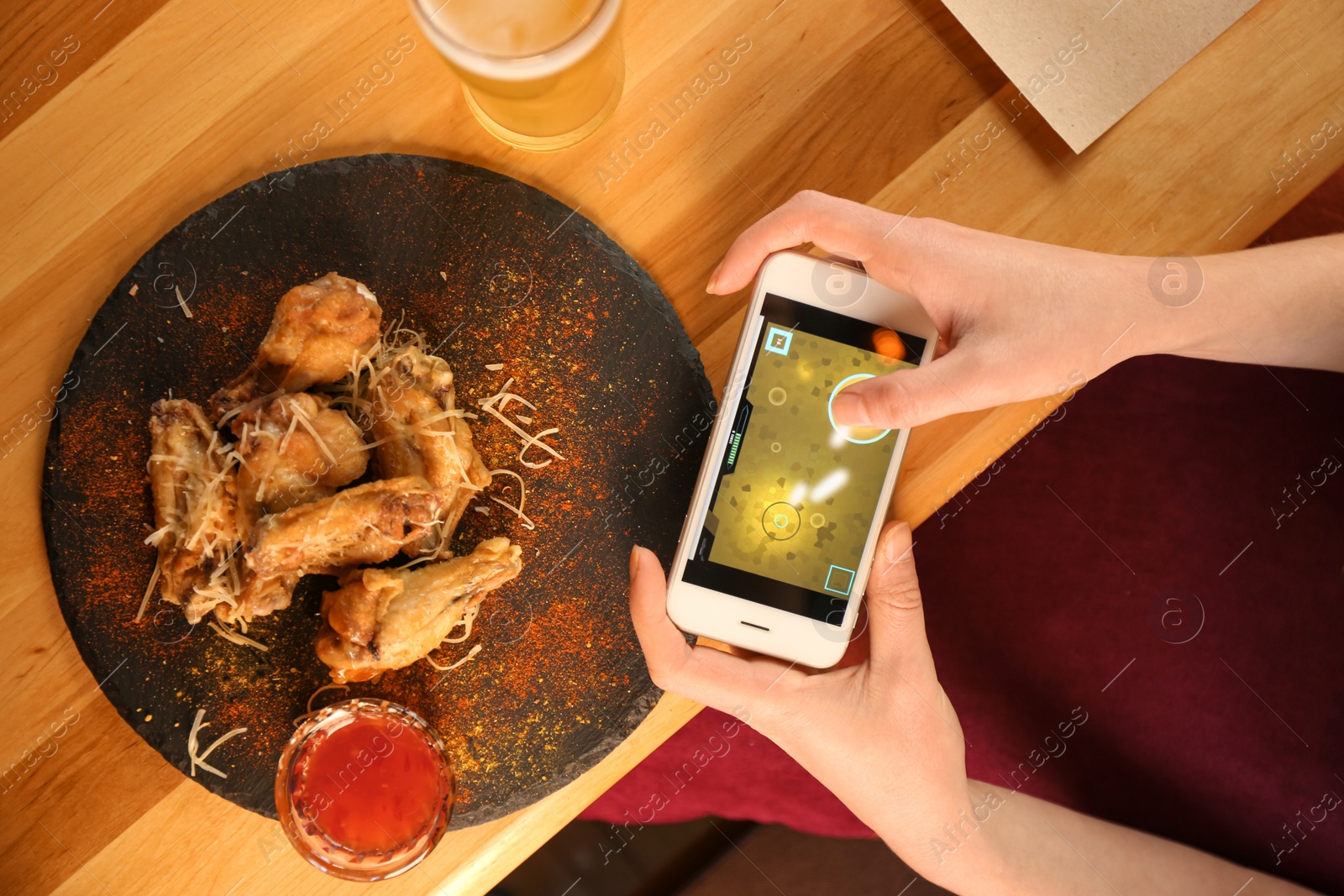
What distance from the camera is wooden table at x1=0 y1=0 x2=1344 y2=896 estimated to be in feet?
3.61

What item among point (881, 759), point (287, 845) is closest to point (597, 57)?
point (881, 759)

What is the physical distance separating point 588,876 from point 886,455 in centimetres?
122

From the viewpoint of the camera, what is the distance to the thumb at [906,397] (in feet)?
3.07

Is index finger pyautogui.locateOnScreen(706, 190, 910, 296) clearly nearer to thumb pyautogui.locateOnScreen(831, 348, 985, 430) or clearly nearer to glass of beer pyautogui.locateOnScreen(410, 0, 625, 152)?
thumb pyautogui.locateOnScreen(831, 348, 985, 430)

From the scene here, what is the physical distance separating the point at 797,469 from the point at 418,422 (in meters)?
0.52

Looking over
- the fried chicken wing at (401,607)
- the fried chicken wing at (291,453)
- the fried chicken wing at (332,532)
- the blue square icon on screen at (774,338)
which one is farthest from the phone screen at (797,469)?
the fried chicken wing at (291,453)

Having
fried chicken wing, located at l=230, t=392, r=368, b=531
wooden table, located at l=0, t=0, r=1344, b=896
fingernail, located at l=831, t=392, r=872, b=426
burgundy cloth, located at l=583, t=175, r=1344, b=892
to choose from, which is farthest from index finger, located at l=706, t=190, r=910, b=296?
burgundy cloth, located at l=583, t=175, r=1344, b=892

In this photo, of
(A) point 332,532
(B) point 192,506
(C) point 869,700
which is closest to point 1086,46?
(C) point 869,700

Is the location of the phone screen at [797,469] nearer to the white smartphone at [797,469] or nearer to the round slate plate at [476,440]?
the white smartphone at [797,469]

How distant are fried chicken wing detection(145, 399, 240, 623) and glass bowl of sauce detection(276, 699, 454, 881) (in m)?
0.23

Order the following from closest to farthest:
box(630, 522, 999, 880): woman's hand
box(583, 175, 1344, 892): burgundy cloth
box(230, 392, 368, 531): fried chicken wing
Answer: box(230, 392, 368, 531): fried chicken wing
box(630, 522, 999, 880): woman's hand
box(583, 175, 1344, 892): burgundy cloth

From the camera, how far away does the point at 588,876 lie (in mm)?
1689

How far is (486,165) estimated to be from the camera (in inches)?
44.8

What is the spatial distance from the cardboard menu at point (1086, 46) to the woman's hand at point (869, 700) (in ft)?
2.13
